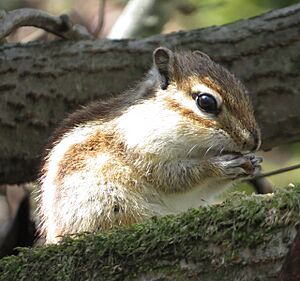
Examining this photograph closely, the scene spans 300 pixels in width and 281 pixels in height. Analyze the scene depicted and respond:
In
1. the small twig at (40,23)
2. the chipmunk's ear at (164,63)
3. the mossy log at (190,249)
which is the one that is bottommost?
the mossy log at (190,249)

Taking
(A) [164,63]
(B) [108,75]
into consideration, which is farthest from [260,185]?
(A) [164,63]

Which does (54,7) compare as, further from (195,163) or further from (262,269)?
(262,269)

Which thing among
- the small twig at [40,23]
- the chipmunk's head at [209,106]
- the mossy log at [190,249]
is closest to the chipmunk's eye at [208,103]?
the chipmunk's head at [209,106]

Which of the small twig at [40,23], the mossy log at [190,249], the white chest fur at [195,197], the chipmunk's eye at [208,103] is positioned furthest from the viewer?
the small twig at [40,23]

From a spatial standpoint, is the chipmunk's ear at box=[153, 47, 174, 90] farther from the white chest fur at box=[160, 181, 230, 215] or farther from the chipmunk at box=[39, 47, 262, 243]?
the white chest fur at box=[160, 181, 230, 215]

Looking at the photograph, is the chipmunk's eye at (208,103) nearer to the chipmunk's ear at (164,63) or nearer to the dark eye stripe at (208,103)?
the dark eye stripe at (208,103)

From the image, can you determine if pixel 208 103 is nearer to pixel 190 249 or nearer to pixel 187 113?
pixel 187 113

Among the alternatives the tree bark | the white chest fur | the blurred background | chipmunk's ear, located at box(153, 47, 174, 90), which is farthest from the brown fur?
the blurred background
